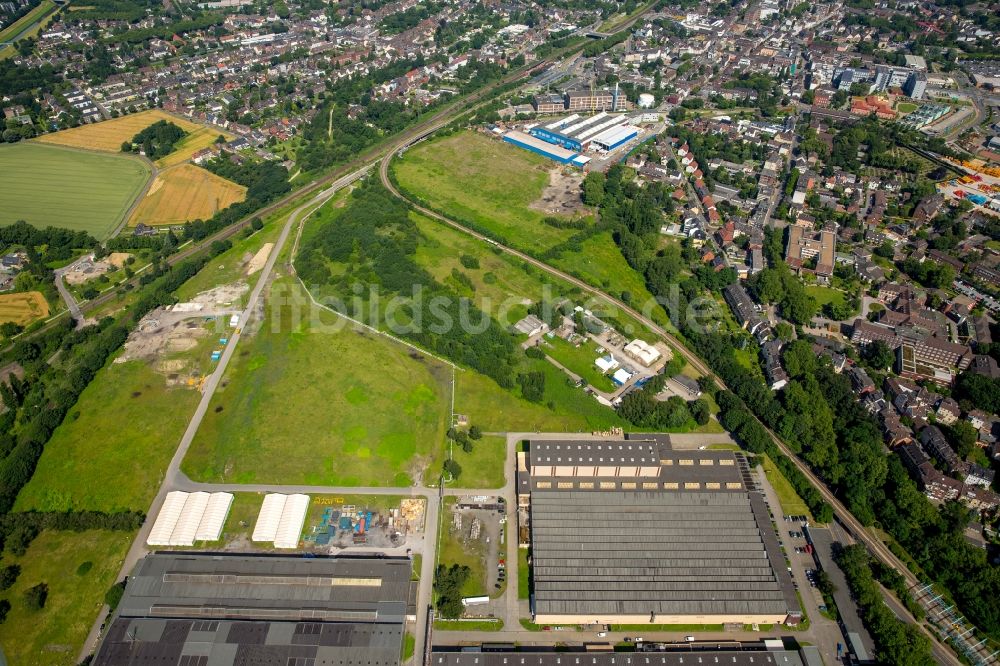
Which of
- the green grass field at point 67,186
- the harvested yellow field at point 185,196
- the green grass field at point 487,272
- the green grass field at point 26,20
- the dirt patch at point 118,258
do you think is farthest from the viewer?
the green grass field at point 26,20

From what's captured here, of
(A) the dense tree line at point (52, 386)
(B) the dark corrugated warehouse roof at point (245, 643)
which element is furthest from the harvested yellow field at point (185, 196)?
(B) the dark corrugated warehouse roof at point (245, 643)

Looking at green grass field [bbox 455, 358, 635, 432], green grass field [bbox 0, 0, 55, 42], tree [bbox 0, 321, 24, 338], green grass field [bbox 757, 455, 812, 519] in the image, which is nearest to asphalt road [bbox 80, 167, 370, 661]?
green grass field [bbox 455, 358, 635, 432]

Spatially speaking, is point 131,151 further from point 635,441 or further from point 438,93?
point 635,441

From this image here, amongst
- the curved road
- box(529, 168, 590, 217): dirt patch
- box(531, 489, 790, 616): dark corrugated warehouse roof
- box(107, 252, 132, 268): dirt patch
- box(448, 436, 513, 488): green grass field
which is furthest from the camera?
box(529, 168, 590, 217): dirt patch

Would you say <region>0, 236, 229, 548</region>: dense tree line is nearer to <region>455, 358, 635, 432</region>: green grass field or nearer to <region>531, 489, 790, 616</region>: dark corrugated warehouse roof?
<region>455, 358, 635, 432</region>: green grass field

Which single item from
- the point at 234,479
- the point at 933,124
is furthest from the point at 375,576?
the point at 933,124

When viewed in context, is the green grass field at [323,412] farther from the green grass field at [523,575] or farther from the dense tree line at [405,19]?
the dense tree line at [405,19]

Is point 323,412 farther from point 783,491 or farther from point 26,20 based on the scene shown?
point 26,20
